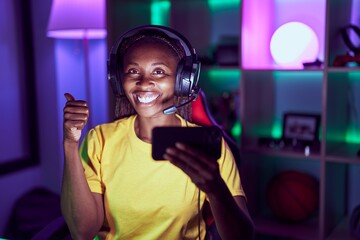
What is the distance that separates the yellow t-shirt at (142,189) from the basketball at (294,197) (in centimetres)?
101

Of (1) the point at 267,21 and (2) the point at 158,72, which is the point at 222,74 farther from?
(2) the point at 158,72

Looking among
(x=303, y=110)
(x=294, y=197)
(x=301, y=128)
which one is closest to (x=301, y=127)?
(x=301, y=128)

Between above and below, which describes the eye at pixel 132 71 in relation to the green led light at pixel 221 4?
below

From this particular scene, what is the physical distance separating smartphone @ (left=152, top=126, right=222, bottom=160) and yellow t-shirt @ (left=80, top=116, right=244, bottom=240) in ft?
0.94

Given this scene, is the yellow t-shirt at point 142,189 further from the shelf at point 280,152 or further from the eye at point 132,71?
the shelf at point 280,152

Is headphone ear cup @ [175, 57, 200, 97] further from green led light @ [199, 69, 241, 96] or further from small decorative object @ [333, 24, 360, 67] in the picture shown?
green led light @ [199, 69, 241, 96]

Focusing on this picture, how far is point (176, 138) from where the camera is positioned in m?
0.77

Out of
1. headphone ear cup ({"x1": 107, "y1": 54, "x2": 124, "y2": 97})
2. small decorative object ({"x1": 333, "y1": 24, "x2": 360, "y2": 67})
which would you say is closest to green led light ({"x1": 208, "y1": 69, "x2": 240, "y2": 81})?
small decorative object ({"x1": 333, "y1": 24, "x2": 360, "y2": 67})

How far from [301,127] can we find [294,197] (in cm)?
34

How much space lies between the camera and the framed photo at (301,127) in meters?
2.14

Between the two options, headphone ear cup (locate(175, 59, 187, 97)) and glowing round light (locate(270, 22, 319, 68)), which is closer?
headphone ear cup (locate(175, 59, 187, 97))

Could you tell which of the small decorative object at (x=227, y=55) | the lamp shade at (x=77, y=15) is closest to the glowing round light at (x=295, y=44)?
the small decorative object at (x=227, y=55)

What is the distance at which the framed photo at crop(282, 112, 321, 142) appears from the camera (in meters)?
2.14

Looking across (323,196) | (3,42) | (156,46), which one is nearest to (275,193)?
(323,196)
